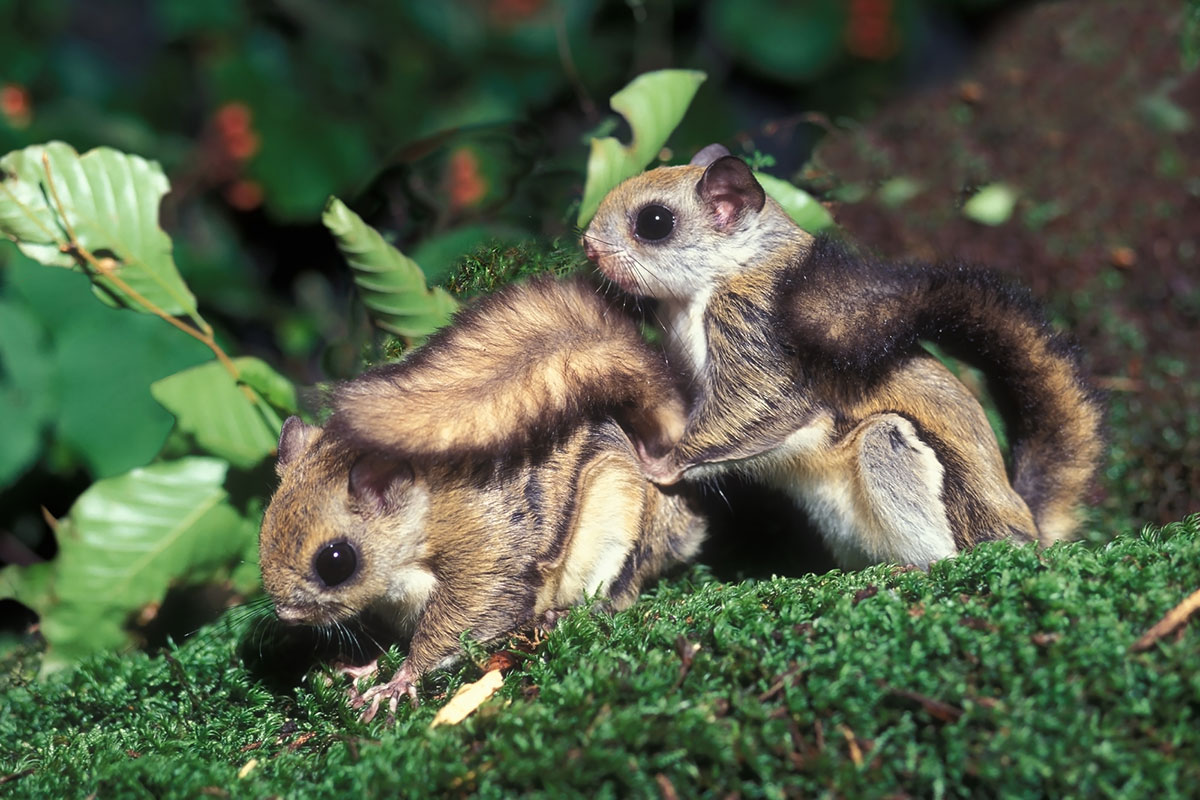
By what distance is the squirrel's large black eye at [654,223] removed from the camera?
2.69m

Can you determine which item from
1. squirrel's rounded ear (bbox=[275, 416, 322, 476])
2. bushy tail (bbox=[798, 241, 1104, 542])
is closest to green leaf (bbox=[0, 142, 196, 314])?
squirrel's rounded ear (bbox=[275, 416, 322, 476])

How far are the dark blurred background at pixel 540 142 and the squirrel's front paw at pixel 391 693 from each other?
42.6 inches

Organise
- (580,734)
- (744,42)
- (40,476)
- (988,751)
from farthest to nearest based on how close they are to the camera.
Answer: (744,42) → (40,476) → (580,734) → (988,751)

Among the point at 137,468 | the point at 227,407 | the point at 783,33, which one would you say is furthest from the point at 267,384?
the point at 783,33

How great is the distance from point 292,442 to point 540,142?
66.3 inches

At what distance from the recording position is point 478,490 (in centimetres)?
241

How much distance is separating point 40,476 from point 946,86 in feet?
15.7

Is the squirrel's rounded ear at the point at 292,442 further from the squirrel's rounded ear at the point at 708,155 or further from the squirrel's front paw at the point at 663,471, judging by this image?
the squirrel's rounded ear at the point at 708,155

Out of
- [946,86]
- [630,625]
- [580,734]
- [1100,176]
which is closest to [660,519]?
[630,625]

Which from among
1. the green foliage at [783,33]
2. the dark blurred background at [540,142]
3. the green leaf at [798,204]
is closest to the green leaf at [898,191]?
the dark blurred background at [540,142]

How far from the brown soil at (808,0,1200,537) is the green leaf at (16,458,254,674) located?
2186mm

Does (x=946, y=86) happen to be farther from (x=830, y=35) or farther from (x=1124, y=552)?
(x=1124, y=552)

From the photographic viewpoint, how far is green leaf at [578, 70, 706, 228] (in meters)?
2.92

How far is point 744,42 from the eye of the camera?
6.10 meters
